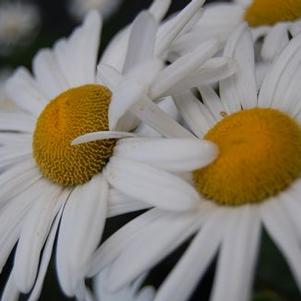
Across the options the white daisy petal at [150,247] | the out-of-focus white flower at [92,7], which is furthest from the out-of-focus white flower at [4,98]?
the white daisy petal at [150,247]

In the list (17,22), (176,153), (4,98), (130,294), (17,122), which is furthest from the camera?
(17,22)

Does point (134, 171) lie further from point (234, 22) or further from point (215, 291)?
point (234, 22)

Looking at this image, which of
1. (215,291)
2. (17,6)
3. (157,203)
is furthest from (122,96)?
(17,6)

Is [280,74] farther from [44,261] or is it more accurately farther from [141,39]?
[44,261]

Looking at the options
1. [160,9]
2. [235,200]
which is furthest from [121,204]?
[160,9]

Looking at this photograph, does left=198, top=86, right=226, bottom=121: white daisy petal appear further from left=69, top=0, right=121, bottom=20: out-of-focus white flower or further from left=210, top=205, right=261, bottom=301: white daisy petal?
left=69, top=0, right=121, bottom=20: out-of-focus white flower

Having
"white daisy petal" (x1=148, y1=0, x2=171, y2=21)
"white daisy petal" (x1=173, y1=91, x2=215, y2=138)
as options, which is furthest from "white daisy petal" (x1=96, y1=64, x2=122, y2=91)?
"white daisy petal" (x1=148, y1=0, x2=171, y2=21)
